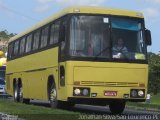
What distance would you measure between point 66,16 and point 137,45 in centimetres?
269

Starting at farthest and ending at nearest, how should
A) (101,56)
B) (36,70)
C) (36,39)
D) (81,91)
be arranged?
(36,39) → (36,70) → (101,56) → (81,91)

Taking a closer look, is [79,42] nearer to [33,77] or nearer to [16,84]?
[33,77]

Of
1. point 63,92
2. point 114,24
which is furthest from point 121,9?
point 63,92

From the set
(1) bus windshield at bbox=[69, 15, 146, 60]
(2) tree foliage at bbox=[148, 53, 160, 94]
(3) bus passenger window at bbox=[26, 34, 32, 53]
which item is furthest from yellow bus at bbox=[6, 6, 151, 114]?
(2) tree foliage at bbox=[148, 53, 160, 94]

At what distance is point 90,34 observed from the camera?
60.0 ft

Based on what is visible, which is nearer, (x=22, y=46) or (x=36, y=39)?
(x=36, y=39)

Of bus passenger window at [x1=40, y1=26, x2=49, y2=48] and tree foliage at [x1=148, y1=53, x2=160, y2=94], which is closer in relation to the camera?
bus passenger window at [x1=40, y1=26, x2=49, y2=48]

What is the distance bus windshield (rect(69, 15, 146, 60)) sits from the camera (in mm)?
18188

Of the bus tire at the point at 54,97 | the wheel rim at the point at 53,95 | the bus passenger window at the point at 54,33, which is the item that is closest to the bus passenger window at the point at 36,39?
the bus passenger window at the point at 54,33

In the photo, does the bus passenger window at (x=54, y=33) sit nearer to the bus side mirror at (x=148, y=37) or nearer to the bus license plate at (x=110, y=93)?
the bus license plate at (x=110, y=93)

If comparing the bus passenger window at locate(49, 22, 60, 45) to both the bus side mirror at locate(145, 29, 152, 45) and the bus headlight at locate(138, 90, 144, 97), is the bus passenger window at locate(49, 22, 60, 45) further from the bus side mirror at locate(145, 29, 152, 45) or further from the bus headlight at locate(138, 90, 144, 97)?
the bus headlight at locate(138, 90, 144, 97)

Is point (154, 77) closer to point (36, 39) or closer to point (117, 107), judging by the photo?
point (36, 39)

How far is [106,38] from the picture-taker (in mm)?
18344

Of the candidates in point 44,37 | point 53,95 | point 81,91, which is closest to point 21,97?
point 44,37
